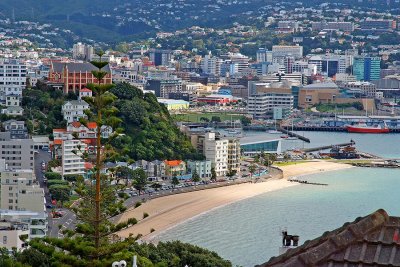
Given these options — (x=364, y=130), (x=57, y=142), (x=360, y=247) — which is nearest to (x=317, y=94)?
(x=364, y=130)

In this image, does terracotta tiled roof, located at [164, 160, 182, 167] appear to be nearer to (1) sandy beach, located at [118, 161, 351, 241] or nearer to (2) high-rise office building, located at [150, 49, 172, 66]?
(1) sandy beach, located at [118, 161, 351, 241]

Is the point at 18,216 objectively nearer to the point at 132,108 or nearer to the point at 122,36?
the point at 132,108

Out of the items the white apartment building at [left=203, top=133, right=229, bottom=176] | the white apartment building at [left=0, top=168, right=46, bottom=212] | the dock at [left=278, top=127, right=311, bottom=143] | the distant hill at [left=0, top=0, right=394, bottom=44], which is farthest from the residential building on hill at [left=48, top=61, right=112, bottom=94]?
the distant hill at [left=0, top=0, right=394, bottom=44]

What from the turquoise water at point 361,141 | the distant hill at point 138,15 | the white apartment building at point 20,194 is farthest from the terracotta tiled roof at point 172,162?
the distant hill at point 138,15

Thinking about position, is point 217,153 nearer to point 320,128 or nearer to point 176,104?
point 320,128

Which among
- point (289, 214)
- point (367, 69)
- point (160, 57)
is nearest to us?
point (289, 214)

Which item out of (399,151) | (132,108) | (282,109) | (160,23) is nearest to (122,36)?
(160,23)
